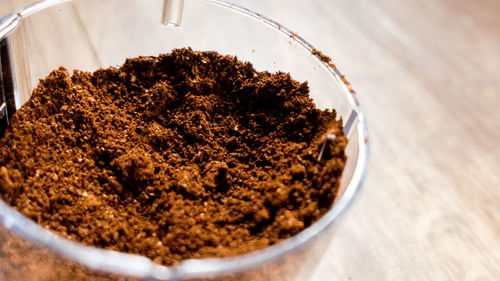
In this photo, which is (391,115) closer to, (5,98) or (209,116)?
(209,116)

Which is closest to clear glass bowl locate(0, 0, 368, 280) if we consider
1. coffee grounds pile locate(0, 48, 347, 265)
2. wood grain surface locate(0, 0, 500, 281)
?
coffee grounds pile locate(0, 48, 347, 265)

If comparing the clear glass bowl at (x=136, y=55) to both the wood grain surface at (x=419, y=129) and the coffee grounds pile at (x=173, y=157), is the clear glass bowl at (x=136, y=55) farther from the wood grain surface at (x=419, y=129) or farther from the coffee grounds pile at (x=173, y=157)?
the wood grain surface at (x=419, y=129)

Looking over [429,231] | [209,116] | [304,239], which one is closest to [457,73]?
[429,231]

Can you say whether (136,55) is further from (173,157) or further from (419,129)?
(419,129)

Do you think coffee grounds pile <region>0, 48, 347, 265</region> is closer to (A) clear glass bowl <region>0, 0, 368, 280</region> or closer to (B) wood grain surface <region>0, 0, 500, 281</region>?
(A) clear glass bowl <region>0, 0, 368, 280</region>

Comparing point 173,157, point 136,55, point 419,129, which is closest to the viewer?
point 173,157

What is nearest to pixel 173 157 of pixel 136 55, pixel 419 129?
pixel 136 55

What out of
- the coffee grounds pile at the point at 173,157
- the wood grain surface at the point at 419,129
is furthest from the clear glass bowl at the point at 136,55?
the wood grain surface at the point at 419,129
